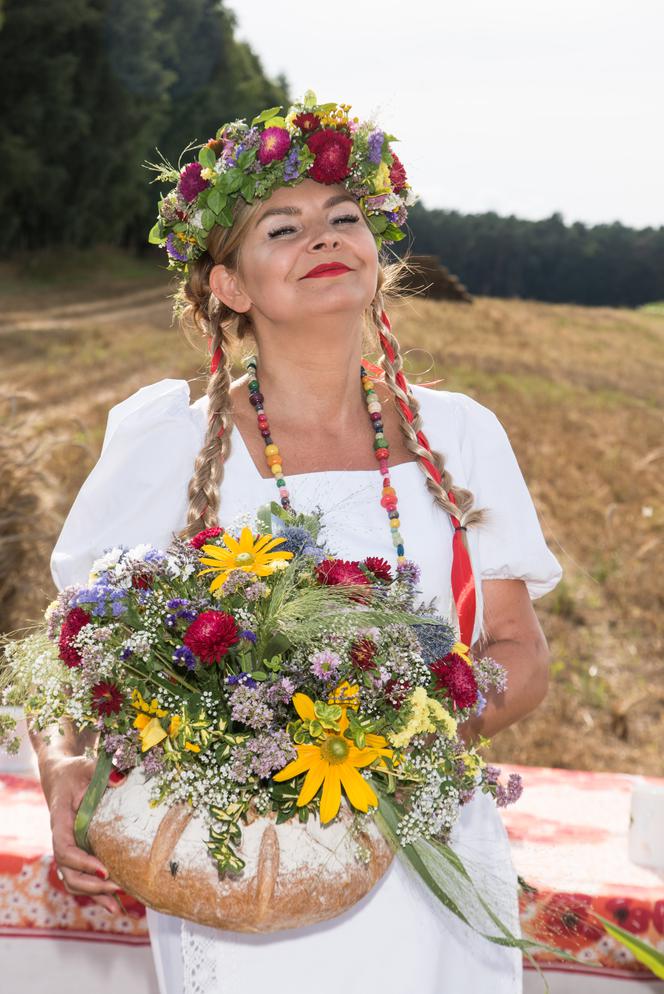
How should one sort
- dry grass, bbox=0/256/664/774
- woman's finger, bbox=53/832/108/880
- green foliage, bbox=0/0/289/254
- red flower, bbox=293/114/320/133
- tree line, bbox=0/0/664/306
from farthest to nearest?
1. green foliage, bbox=0/0/289/254
2. tree line, bbox=0/0/664/306
3. dry grass, bbox=0/256/664/774
4. red flower, bbox=293/114/320/133
5. woman's finger, bbox=53/832/108/880

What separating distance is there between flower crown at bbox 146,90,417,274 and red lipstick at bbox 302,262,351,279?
0.77ft

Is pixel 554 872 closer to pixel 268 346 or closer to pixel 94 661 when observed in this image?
pixel 268 346

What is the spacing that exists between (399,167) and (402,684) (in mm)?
1303

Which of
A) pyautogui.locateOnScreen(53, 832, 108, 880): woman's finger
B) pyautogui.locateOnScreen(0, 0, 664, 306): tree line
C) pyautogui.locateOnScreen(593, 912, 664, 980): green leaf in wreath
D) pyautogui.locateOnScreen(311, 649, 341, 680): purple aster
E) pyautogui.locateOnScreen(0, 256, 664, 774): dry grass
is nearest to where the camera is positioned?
pyautogui.locateOnScreen(593, 912, 664, 980): green leaf in wreath

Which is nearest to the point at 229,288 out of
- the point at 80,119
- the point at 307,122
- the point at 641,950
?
the point at 307,122

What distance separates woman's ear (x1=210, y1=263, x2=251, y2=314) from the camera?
7.71 feet

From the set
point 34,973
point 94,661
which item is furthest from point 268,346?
point 34,973

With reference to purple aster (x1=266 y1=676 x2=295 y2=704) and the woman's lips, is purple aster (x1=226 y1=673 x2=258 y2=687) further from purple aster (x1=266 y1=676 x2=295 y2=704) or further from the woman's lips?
the woman's lips

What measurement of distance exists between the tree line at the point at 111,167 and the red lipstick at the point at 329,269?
18076 millimetres

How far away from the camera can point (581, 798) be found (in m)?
3.56

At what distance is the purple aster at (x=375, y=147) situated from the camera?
2.34m

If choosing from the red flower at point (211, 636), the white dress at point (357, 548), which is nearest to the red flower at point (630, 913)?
the white dress at point (357, 548)

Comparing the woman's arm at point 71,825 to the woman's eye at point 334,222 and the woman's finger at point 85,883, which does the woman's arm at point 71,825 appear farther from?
the woman's eye at point 334,222

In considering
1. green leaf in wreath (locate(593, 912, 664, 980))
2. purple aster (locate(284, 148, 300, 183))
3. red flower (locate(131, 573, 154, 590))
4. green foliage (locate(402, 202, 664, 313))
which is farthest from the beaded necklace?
green foliage (locate(402, 202, 664, 313))
